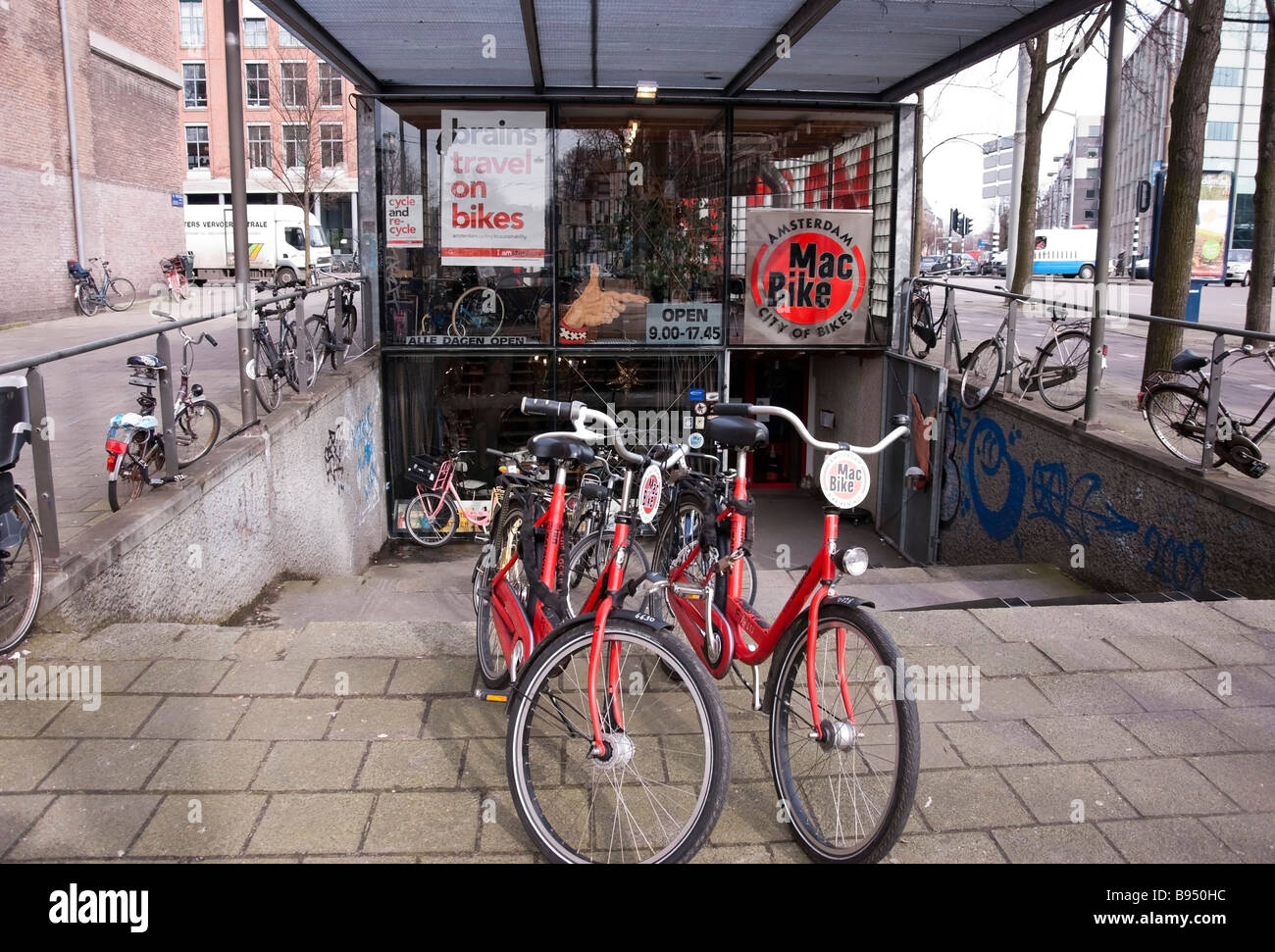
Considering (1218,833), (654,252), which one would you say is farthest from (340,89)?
(1218,833)

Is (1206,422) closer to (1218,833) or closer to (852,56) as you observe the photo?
(1218,833)

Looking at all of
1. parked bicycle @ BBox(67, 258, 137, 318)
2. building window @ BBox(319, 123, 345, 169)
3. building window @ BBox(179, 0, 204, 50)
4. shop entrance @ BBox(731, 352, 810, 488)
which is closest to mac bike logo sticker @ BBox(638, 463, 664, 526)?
shop entrance @ BBox(731, 352, 810, 488)

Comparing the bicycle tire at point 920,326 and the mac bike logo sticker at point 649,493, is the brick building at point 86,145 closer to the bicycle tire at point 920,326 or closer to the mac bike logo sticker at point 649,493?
the bicycle tire at point 920,326

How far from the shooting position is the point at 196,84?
156ft

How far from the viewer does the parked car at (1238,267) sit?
131ft

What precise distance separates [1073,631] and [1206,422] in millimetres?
2417

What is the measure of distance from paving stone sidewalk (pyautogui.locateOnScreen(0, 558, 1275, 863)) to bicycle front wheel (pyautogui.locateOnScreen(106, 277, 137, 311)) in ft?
61.7

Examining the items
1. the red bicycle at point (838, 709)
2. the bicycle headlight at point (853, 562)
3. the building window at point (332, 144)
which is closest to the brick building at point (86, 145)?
the building window at point (332, 144)

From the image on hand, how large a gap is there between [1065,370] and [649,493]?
21.5 feet

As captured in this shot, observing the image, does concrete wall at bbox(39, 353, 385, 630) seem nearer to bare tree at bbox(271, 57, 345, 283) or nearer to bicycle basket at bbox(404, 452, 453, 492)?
bicycle basket at bbox(404, 452, 453, 492)

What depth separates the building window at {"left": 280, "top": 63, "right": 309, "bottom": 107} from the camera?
4019 cm

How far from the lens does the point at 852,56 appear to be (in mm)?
9773

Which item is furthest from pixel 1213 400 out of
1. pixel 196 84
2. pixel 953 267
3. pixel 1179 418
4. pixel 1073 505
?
pixel 196 84

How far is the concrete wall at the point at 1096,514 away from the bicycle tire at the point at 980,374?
140 millimetres
